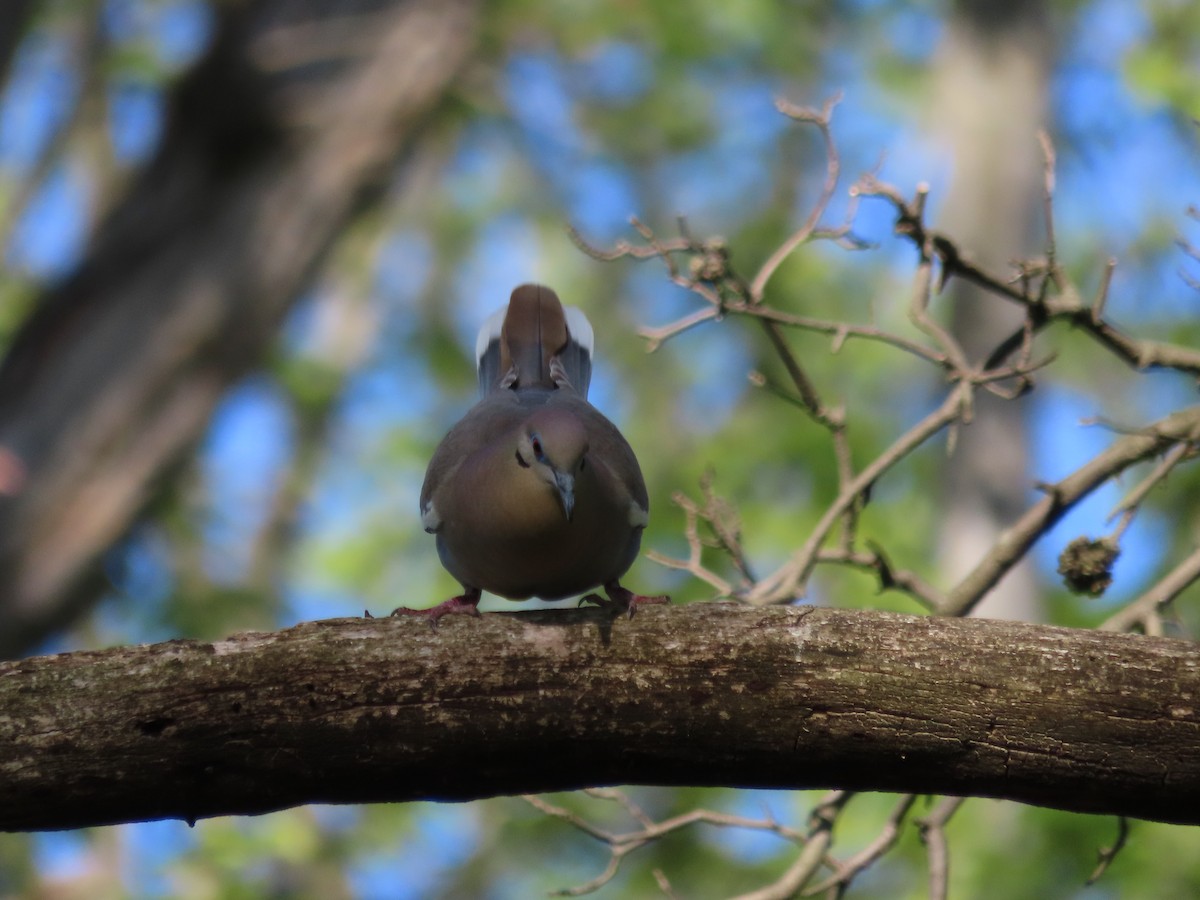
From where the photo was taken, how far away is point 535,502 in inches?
130

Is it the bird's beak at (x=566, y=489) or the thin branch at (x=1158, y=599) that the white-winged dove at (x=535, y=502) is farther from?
the thin branch at (x=1158, y=599)

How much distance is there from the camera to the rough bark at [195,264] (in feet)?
18.8

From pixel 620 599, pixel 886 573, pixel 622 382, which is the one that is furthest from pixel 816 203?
pixel 622 382

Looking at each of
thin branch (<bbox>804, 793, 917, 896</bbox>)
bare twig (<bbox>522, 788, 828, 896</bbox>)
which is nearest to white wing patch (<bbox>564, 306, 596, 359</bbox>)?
bare twig (<bbox>522, 788, 828, 896</bbox>)

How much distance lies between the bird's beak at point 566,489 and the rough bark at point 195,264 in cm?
326

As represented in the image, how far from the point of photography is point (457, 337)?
14.2 metres

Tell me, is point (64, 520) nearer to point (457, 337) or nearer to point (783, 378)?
point (783, 378)

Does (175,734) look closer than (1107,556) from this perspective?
Yes

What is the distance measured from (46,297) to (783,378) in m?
6.29

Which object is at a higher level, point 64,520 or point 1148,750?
point 64,520

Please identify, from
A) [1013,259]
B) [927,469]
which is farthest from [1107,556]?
[927,469]

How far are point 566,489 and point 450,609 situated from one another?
0.41 m

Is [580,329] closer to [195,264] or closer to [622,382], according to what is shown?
[195,264]

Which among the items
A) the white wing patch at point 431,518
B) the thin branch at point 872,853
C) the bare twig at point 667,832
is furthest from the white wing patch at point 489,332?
the thin branch at point 872,853
